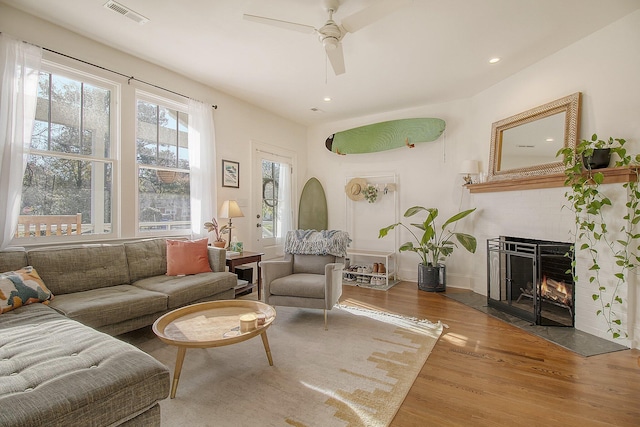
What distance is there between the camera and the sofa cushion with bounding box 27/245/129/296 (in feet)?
7.70

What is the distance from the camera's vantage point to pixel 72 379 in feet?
3.76

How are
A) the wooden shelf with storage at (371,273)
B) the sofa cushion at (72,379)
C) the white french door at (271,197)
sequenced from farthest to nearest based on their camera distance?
the white french door at (271,197)
the wooden shelf with storage at (371,273)
the sofa cushion at (72,379)

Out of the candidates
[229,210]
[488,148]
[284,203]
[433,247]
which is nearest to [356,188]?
[284,203]

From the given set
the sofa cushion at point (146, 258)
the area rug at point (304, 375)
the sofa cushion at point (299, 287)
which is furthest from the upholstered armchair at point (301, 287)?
the sofa cushion at point (146, 258)

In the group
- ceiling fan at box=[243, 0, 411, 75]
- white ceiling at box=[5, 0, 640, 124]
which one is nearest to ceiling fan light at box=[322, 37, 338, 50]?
ceiling fan at box=[243, 0, 411, 75]

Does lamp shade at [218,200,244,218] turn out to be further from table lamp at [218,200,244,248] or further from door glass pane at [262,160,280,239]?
door glass pane at [262,160,280,239]

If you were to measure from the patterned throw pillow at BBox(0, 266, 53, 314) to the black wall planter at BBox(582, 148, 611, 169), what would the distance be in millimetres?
4529

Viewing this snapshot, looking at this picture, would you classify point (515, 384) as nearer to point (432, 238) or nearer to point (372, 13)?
point (432, 238)

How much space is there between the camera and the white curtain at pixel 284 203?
5.18m

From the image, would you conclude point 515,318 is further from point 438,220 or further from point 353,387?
point 353,387

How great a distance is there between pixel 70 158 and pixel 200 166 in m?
1.26

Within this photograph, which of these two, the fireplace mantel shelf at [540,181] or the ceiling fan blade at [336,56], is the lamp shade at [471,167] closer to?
the fireplace mantel shelf at [540,181]

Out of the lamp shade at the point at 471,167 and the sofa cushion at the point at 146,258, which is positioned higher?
the lamp shade at the point at 471,167

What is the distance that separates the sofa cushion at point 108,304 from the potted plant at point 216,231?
113 centimetres
